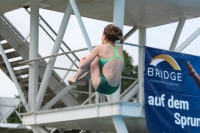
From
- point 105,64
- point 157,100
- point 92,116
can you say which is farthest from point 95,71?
point 92,116

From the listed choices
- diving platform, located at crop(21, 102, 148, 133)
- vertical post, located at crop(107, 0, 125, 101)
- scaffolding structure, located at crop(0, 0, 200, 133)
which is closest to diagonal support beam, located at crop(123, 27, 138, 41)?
scaffolding structure, located at crop(0, 0, 200, 133)

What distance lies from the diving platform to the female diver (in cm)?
977

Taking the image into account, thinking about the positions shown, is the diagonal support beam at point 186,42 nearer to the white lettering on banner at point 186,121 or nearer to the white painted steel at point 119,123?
the white lettering on banner at point 186,121

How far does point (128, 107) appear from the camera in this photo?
18.5 m

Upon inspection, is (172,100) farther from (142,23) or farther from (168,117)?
(142,23)

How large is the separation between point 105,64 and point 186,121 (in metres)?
11.4

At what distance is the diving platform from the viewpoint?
18500 millimetres

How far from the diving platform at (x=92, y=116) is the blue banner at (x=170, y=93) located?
1.47 feet

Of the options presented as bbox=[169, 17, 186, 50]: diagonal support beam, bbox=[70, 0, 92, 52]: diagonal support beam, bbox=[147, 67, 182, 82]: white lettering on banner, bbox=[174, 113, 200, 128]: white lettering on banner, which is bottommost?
bbox=[174, 113, 200, 128]: white lettering on banner

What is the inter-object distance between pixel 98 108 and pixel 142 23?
7220 millimetres

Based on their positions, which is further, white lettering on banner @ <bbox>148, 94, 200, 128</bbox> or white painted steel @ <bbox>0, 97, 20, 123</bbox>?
white painted steel @ <bbox>0, 97, 20, 123</bbox>

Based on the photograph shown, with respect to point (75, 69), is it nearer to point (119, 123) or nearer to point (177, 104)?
point (119, 123)

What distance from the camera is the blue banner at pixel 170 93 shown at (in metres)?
18.8

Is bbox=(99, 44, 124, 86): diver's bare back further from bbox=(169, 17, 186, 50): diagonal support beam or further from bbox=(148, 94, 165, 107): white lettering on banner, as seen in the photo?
bbox=(169, 17, 186, 50): diagonal support beam
